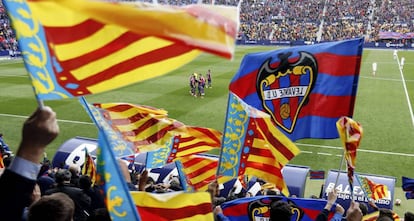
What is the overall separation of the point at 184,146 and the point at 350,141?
3530 mm

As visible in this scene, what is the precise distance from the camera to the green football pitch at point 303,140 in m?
16.5

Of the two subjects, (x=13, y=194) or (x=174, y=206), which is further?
(x=174, y=206)

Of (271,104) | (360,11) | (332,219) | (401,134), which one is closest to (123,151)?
(271,104)

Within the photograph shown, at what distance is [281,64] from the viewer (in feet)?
23.5

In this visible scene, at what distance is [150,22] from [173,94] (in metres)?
23.8

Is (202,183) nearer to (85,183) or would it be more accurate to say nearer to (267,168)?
(267,168)

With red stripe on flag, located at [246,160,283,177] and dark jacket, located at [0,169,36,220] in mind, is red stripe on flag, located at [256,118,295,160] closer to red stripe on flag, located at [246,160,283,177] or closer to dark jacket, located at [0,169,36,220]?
red stripe on flag, located at [246,160,283,177]

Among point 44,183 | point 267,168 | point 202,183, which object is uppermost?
point 267,168

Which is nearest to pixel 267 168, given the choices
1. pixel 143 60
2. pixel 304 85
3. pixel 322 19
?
pixel 304 85

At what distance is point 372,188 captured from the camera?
9844mm

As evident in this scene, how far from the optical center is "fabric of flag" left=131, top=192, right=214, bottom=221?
4441 millimetres

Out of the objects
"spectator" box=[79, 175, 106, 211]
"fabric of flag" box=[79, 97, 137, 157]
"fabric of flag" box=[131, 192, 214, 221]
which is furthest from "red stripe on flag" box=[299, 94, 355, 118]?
"spectator" box=[79, 175, 106, 211]

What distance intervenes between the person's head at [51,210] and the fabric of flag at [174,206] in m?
1.37

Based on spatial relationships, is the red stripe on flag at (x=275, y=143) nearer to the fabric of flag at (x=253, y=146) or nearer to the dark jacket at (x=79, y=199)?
the fabric of flag at (x=253, y=146)
